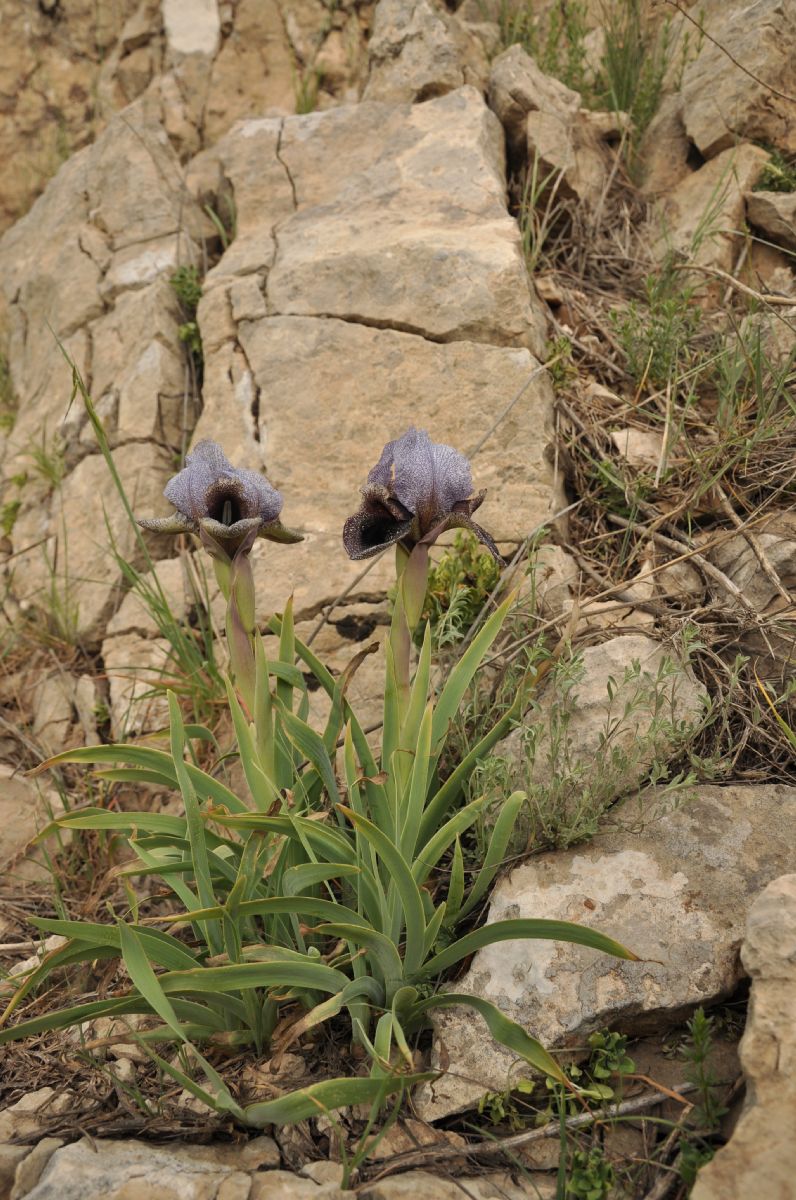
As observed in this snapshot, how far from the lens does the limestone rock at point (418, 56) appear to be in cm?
421

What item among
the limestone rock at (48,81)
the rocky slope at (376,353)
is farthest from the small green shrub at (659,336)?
the limestone rock at (48,81)

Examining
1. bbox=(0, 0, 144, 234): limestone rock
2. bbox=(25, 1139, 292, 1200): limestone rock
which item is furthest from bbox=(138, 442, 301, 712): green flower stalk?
bbox=(0, 0, 144, 234): limestone rock

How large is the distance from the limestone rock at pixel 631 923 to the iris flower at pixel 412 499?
82cm

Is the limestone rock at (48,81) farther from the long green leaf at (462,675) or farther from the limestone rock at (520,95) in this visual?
the long green leaf at (462,675)

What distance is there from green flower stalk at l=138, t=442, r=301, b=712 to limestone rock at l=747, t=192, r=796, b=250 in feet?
8.70

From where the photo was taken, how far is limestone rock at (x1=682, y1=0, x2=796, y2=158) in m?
3.77

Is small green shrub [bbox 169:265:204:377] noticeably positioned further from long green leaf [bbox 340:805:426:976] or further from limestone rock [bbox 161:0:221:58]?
long green leaf [bbox 340:805:426:976]

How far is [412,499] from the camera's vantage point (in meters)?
1.94

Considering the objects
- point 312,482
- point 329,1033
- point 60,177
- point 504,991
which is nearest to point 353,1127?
point 329,1033

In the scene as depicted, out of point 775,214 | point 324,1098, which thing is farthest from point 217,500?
point 775,214

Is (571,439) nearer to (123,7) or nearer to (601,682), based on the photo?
(601,682)

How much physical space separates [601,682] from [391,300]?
5.77ft

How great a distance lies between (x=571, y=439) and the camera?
3.25 metres

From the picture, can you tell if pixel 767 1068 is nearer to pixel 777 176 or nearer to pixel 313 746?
pixel 313 746
